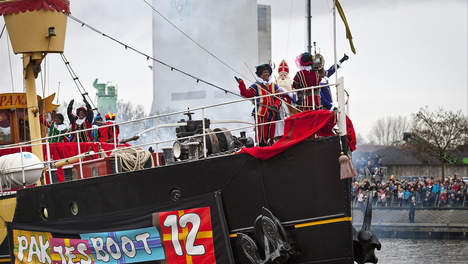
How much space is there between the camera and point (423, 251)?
28578 millimetres

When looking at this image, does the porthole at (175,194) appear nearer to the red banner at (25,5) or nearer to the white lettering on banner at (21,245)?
the white lettering on banner at (21,245)

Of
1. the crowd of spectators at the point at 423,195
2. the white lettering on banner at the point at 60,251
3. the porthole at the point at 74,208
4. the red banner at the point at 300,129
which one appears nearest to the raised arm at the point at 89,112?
the porthole at the point at 74,208

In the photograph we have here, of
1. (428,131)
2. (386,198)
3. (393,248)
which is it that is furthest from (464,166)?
(393,248)

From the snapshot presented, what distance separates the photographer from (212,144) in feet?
38.7

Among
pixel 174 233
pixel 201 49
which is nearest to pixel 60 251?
pixel 174 233

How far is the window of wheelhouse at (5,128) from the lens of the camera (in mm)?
16141

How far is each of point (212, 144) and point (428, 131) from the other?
37.2 m

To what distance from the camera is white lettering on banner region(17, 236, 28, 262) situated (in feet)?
44.9

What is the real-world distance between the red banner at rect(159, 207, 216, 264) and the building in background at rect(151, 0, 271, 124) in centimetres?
1987

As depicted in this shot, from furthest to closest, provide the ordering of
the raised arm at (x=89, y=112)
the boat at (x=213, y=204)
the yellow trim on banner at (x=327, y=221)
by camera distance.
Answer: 1. the raised arm at (x=89, y=112)
2. the boat at (x=213, y=204)
3. the yellow trim on banner at (x=327, y=221)

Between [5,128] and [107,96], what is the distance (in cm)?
1913

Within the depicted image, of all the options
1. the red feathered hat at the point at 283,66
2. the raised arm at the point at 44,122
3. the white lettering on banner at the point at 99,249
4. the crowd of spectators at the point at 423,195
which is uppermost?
the red feathered hat at the point at 283,66

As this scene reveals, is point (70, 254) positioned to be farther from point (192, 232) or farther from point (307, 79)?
point (307, 79)

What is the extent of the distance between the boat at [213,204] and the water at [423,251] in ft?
53.2
